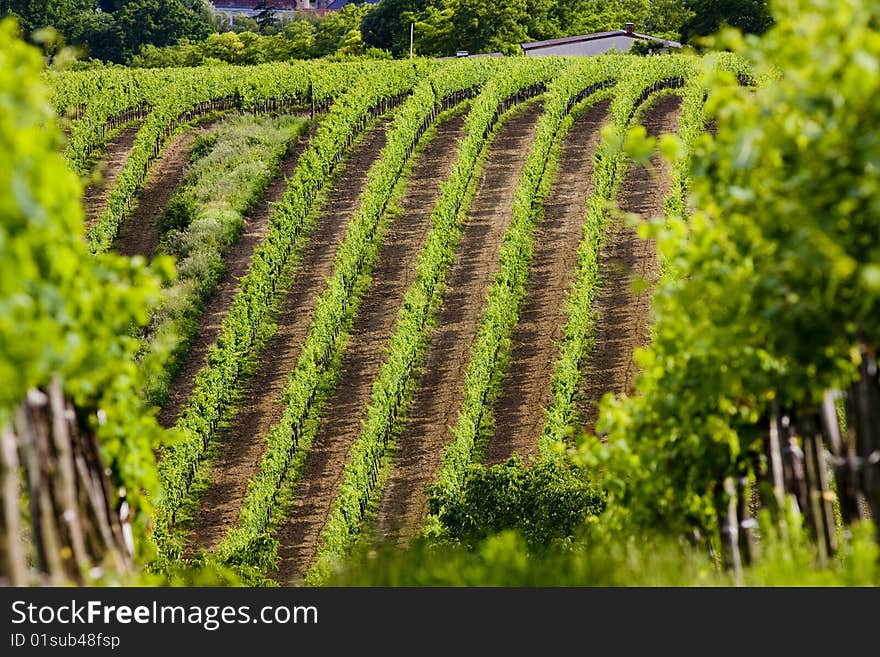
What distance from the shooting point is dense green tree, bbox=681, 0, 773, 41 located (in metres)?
79.8

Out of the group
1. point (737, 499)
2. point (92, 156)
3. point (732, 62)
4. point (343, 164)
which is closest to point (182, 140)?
point (92, 156)

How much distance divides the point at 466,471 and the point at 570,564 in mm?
18750

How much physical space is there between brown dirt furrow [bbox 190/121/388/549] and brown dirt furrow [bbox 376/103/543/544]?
3.28 metres

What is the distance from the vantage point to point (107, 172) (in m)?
48.0

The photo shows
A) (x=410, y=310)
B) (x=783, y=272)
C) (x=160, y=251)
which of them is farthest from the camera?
(x=160, y=251)

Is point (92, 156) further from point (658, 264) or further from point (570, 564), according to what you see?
point (570, 564)

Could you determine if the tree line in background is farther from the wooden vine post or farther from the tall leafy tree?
the wooden vine post

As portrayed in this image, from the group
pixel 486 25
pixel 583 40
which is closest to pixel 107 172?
pixel 583 40

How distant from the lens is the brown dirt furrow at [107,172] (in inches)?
1731

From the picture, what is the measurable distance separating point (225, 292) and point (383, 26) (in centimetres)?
6040

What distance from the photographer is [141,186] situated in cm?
4600

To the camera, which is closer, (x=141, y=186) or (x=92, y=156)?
(x=141, y=186)

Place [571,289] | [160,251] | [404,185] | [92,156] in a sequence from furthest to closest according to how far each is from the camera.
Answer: [92,156] < [404,185] < [160,251] < [571,289]

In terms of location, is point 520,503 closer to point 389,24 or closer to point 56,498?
point 56,498
